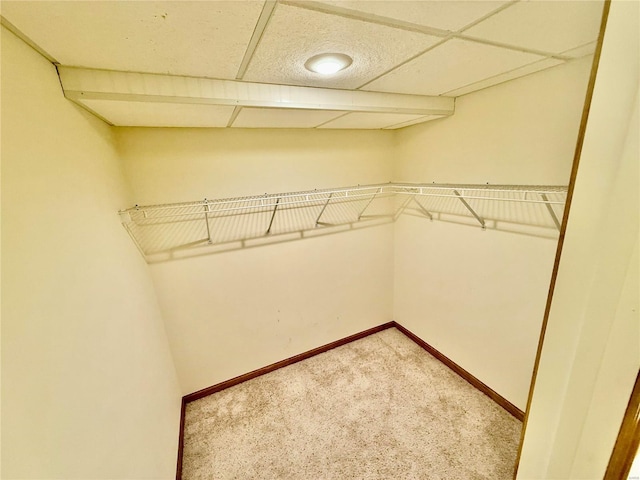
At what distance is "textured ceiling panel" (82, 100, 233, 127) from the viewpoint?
1158 mm

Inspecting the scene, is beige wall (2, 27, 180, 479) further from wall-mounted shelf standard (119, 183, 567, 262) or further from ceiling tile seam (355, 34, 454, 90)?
ceiling tile seam (355, 34, 454, 90)

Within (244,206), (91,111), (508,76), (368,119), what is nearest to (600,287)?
(508,76)

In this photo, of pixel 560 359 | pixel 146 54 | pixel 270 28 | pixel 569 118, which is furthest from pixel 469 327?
pixel 146 54

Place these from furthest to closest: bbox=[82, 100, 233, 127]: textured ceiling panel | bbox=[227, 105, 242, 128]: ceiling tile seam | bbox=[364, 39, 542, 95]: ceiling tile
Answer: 1. bbox=[227, 105, 242, 128]: ceiling tile seam
2. bbox=[82, 100, 233, 127]: textured ceiling panel
3. bbox=[364, 39, 542, 95]: ceiling tile

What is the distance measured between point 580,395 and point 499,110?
4.84 ft

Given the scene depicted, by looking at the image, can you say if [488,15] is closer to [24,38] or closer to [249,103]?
[249,103]

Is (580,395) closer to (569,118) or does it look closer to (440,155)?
(569,118)

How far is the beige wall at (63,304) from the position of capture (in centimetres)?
61

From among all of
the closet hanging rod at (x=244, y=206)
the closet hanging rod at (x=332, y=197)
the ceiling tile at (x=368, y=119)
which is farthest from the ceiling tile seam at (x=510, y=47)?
the closet hanging rod at (x=244, y=206)

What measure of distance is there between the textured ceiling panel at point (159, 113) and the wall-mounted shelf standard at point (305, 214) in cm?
48

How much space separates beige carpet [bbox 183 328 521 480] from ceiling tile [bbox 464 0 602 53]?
6.97ft

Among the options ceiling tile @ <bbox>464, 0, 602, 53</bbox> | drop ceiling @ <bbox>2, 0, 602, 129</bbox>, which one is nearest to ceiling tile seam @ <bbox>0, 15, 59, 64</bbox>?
drop ceiling @ <bbox>2, 0, 602, 129</bbox>

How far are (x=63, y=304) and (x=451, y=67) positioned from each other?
1735 mm

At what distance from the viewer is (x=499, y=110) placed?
5.13ft
